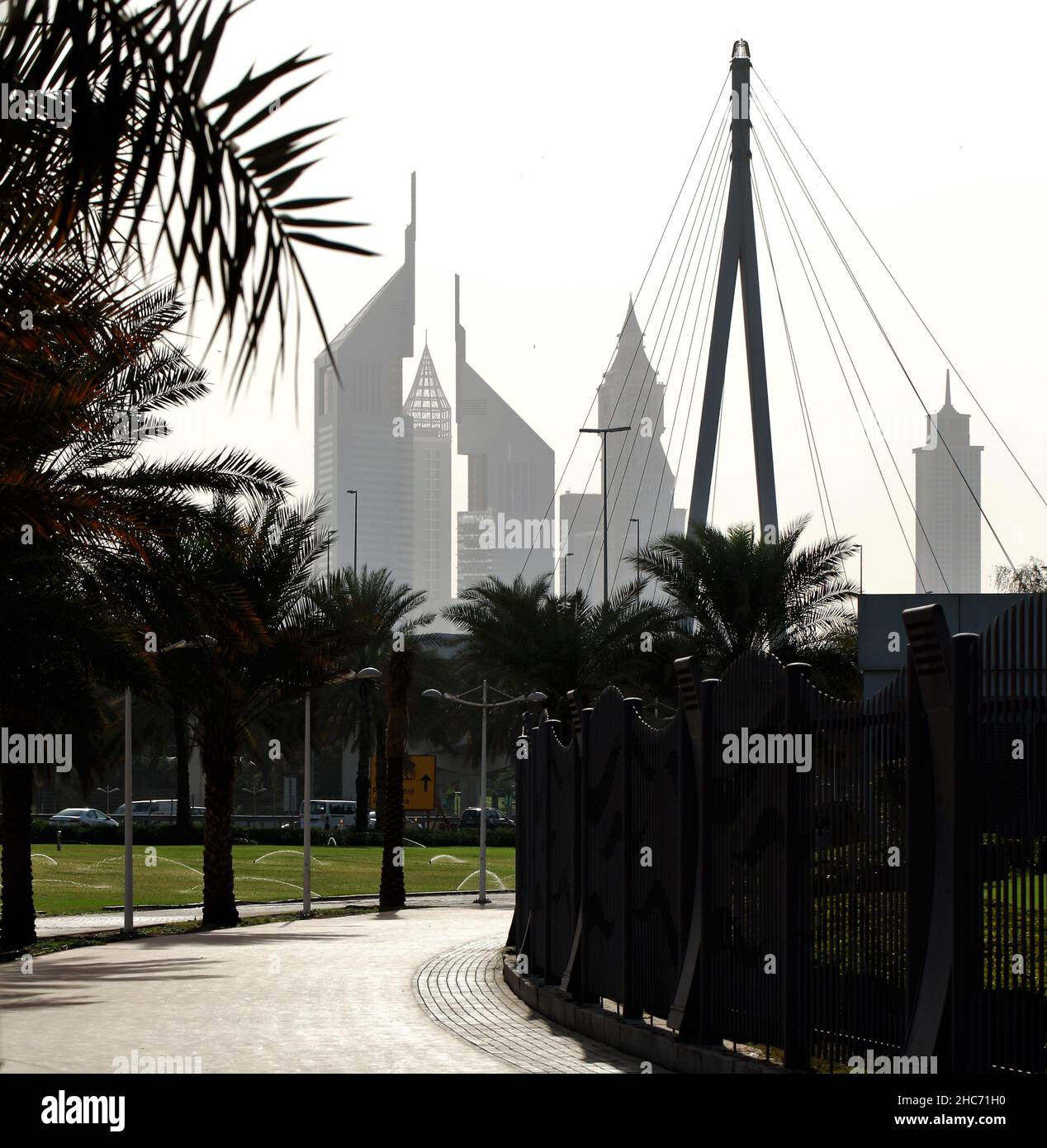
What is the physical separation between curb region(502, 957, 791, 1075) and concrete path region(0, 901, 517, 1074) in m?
0.86

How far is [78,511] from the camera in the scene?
44.3 feet

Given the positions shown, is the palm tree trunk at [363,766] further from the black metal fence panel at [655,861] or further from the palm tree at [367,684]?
the black metal fence panel at [655,861]

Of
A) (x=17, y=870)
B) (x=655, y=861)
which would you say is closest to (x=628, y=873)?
(x=655, y=861)

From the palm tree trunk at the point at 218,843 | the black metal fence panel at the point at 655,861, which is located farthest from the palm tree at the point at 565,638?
the black metal fence panel at the point at 655,861

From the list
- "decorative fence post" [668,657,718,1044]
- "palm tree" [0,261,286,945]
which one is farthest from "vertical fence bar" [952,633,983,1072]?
"palm tree" [0,261,286,945]

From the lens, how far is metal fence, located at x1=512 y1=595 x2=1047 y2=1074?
6453mm

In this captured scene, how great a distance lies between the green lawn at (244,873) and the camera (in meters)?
36.5

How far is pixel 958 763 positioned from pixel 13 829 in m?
16.7

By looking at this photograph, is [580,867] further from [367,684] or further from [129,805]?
[367,684]

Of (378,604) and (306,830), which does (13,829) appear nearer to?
(306,830)

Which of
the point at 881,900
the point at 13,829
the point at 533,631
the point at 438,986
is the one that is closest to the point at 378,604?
the point at 533,631

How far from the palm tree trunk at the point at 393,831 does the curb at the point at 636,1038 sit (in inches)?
713

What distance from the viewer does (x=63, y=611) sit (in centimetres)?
1855

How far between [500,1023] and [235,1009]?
195cm
